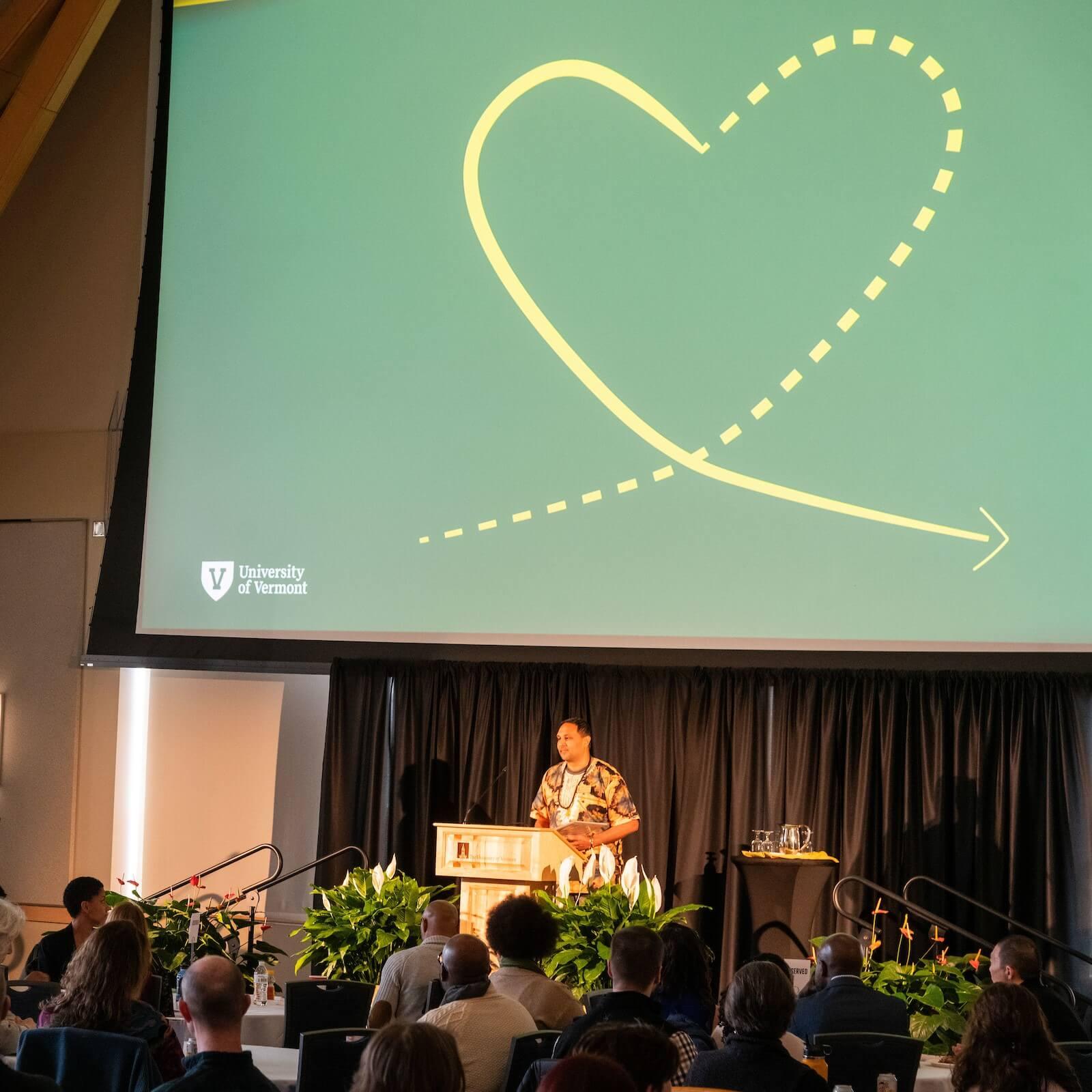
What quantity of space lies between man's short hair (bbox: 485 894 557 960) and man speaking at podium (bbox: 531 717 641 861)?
2398 mm

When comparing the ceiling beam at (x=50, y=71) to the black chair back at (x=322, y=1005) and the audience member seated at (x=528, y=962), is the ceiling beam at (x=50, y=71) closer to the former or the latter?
the black chair back at (x=322, y=1005)

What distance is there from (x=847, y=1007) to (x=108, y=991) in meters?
2.14

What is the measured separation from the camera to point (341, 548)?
7.14 meters

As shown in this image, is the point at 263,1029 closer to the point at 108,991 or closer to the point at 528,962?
the point at 528,962

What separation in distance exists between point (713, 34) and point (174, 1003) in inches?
204

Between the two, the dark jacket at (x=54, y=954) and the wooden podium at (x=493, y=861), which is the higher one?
the wooden podium at (x=493, y=861)

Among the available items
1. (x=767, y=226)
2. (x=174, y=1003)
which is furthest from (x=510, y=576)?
(x=174, y=1003)

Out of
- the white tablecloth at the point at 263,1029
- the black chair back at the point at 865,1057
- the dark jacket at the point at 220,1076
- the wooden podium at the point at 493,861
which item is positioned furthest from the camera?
the wooden podium at the point at 493,861

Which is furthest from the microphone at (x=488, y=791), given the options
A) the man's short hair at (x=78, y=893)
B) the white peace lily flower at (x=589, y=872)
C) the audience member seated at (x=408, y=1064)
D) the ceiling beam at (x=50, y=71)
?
the audience member seated at (x=408, y=1064)

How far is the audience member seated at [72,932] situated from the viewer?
16.9ft

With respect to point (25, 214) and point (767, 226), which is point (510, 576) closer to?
point (767, 226)

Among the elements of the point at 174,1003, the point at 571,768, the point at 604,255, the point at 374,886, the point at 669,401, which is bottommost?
Answer: the point at 174,1003

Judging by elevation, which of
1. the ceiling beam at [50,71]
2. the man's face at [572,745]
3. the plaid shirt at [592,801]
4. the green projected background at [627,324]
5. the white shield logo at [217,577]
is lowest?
the plaid shirt at [592,801]

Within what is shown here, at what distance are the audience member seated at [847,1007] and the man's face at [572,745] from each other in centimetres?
245
